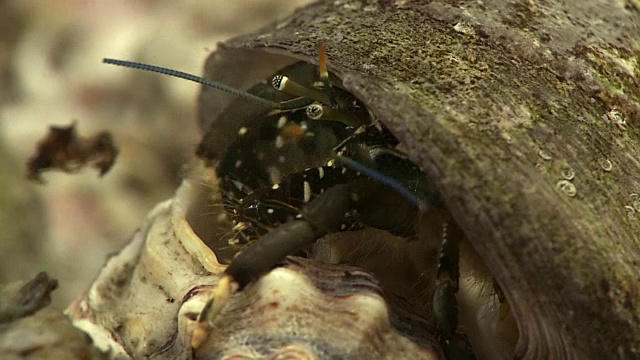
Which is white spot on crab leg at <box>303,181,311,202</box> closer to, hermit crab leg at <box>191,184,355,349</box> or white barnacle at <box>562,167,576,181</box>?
hermit crab leg at <box>191,184,355,349</box>

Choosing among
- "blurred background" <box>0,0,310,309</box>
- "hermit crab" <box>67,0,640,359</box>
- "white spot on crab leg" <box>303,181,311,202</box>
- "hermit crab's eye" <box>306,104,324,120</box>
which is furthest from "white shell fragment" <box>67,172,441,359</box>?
"blurred background" <box>0,0,310,309</box>

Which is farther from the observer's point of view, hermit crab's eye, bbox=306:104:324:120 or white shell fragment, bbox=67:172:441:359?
hermit crab's eye, bbox=306:104:324:120

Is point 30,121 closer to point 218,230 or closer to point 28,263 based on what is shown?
point 28,263

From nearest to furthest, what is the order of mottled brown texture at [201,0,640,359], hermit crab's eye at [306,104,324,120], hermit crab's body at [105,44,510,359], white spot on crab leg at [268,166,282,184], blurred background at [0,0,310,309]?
1. mottled brown texture at [201,0,640,359]
2. hermit crab's body at [105,44,510,359]
3. hermit crab's eye at [306,104,324,120]
4. white spot on crab leg at [268,166,282,184]
5. blurred background at [0,0,310,309]

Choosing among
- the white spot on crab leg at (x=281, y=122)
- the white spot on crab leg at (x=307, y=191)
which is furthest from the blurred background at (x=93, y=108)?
the white spot on crab leg at (x=307, y=191)

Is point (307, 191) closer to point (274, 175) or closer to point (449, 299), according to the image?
point (274, 175)

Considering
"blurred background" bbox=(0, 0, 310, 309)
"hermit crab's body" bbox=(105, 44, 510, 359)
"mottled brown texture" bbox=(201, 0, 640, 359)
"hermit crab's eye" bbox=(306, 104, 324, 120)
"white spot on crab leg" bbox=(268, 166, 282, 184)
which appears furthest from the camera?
"blurred background" bbox=(0, 0, 310, 309)

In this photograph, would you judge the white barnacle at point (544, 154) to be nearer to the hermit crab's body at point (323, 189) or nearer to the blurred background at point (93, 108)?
the hermit crab's body at point (323, 189)

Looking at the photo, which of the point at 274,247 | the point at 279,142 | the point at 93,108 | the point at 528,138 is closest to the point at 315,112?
the point at 279,142
